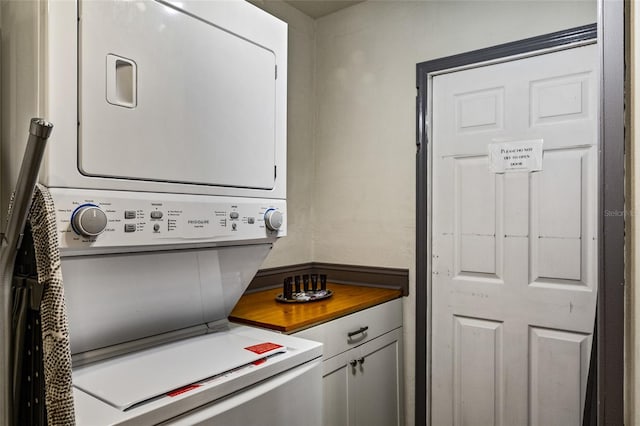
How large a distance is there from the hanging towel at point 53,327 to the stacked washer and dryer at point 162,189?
0.09 m

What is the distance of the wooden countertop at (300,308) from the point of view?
1.72 metres

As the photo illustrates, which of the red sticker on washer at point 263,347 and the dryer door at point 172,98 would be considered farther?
the red sticker on washer at point 263,347

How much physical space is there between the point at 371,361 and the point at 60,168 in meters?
1.66

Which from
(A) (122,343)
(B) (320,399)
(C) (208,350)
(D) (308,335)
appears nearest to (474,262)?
(D) (308,335)

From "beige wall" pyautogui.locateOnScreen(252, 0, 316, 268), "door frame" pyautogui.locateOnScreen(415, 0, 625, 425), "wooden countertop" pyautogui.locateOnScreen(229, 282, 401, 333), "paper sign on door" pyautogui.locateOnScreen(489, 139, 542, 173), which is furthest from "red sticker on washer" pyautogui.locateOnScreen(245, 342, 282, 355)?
"paper sign on door" pyautogui.locateOnScreen(489, 139, 542, 173)

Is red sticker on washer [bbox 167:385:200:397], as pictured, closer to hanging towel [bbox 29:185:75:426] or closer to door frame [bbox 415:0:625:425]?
hanging towel [bbox 29:185:75:426]

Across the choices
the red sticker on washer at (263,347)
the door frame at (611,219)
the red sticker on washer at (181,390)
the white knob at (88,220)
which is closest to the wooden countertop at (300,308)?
the red sticker on washer at (263,347)

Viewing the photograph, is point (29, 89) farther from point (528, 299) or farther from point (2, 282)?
point (528, 299)

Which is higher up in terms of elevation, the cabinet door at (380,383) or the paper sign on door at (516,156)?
the paper sign on door at (516,156)

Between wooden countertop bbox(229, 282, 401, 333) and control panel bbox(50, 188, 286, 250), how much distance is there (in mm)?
388

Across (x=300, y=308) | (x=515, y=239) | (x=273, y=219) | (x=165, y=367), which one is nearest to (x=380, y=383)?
(x=300, y=308)

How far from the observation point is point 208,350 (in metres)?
1.38

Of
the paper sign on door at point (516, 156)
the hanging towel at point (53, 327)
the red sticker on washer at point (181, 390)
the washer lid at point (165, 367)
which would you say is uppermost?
the paper sign on door at point (516, 156)

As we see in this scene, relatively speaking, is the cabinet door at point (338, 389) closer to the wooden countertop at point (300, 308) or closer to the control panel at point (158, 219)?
the wooden countertop at point (300, 308)
